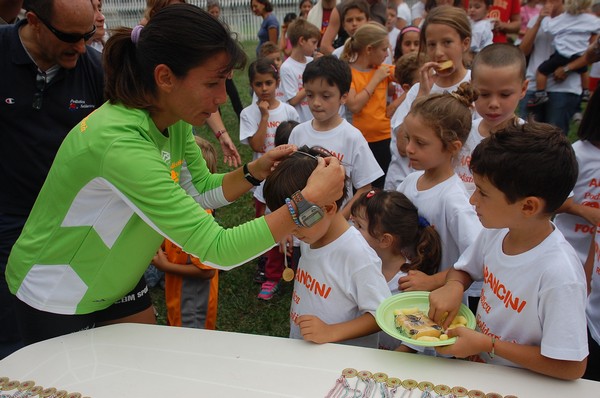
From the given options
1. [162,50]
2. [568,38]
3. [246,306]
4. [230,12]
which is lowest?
[230,12]

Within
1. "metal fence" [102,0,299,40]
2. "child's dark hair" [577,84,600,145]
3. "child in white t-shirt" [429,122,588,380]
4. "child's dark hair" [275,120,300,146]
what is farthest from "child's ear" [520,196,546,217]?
"metal fence" [102,0,299,40]

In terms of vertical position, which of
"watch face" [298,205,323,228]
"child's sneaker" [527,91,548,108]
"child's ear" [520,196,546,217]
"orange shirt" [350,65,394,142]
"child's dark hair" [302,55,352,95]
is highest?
"child's ear" [520,196,546,217]

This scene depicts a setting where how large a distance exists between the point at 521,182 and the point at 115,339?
140cm

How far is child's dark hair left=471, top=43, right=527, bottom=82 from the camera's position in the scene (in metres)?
2.67

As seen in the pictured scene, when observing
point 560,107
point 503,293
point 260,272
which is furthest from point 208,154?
point 560,107

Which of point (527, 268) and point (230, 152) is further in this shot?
point (230, 152)

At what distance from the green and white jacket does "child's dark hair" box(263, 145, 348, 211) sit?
0.28m

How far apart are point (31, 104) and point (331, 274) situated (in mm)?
1434

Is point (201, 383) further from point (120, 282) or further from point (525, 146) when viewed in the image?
point (525, 146)

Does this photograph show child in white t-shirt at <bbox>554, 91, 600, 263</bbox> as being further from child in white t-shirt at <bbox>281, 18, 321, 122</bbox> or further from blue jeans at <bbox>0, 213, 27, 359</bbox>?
child in white t-shirt at <bbox>281, 18, 321, 122</bbox>

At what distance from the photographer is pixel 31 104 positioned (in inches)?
85.2

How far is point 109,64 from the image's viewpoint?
1.70m

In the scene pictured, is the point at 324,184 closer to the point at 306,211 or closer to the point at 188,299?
the point at 306,211

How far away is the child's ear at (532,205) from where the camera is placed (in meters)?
1.52
